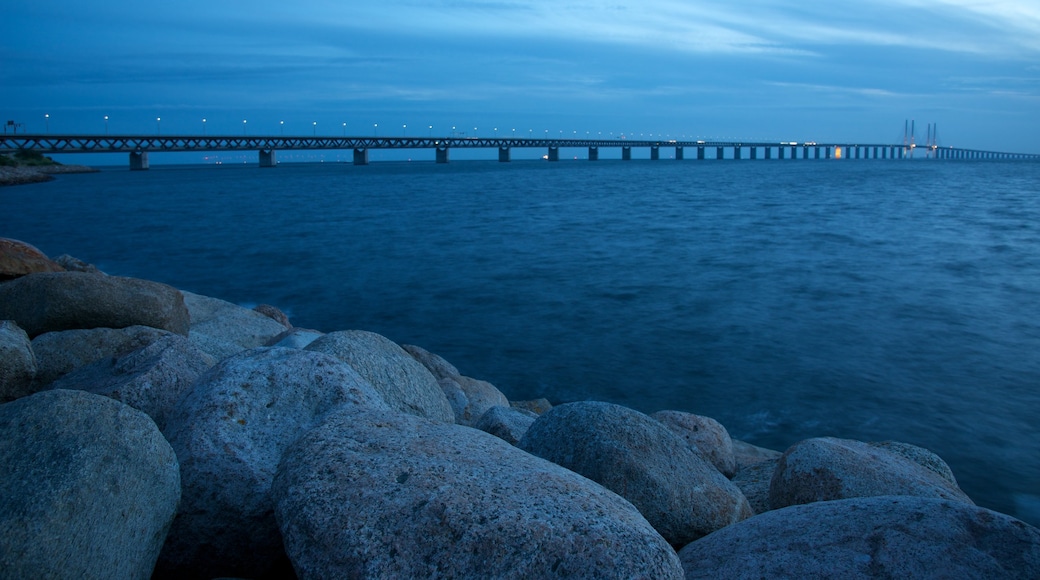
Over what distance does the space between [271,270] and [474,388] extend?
623 inches

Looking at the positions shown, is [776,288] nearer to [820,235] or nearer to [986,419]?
[986,419]

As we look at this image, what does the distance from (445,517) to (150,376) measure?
2677 millimetres

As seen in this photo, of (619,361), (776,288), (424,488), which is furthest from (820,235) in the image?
(424,488)

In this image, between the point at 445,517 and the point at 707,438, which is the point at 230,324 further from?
the point at 445,517

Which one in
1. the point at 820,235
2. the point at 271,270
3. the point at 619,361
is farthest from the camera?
the point at 820,235

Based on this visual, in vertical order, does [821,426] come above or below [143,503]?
below

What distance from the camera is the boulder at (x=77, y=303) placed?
6.97 metres

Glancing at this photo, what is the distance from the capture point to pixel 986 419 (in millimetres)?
10773

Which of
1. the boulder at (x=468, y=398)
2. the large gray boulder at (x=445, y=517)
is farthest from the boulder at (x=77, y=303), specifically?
the large gray boulder at (x=445, y=517)

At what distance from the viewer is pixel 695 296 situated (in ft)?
62.5

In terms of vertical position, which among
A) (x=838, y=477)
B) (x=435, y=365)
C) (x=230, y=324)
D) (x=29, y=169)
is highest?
(x=29, y=169)

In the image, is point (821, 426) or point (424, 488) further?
point (821, 426)

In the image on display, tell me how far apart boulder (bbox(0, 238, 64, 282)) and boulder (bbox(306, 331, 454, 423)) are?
5.60 metres

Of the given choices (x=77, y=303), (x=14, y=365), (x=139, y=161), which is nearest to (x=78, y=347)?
(x=14, y=365)
